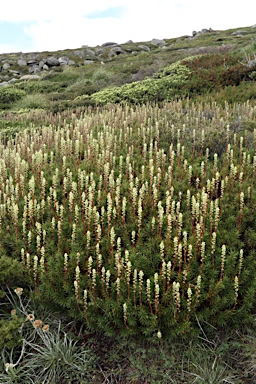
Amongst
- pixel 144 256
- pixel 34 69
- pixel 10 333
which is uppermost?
pixel 34 69

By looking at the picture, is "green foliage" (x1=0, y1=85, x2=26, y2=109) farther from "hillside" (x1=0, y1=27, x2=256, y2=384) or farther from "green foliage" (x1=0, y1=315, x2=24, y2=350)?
"green foliage" (x1=0, y1=315, x2=24, y2=350)

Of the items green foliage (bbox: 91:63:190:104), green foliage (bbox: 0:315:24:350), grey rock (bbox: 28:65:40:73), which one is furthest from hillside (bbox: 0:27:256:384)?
grey rock (bbox: 28:65:40:73)

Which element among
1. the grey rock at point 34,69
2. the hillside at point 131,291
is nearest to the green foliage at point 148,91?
the hillside at point 131,291

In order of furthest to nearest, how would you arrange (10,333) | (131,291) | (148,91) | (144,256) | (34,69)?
(34,69), (148,91), (144,256), (131,291), (10,333)

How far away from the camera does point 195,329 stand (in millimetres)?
4105

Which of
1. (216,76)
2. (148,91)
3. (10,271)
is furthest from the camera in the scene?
(216,76)

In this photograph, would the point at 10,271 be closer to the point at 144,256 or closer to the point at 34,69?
the point at 144,256

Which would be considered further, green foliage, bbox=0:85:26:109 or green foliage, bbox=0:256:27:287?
green foliage, bbox=0:85:26:109

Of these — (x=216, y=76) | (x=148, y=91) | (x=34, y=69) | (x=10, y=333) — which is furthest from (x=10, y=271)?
(x=34, y=69)

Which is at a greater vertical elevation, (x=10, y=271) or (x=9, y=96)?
(x=9, y=96)

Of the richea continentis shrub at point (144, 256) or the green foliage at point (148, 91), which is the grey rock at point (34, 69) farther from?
the richea continentis shrub at point (144, 256)

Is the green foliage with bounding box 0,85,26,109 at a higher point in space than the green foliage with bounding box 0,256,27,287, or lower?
higher

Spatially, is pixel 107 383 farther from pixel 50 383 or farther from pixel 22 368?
pixel 22 368

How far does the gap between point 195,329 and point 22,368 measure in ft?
6.53
